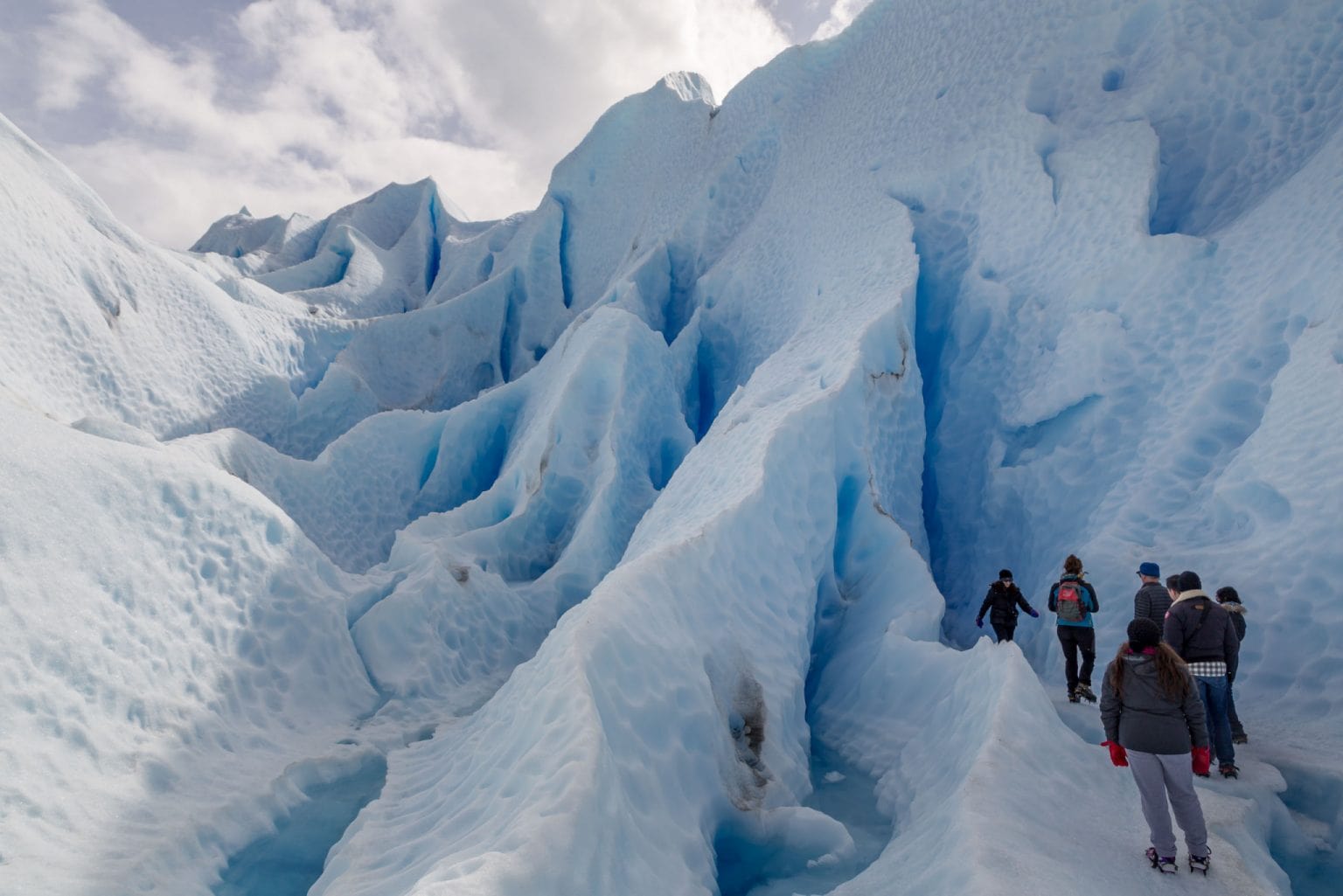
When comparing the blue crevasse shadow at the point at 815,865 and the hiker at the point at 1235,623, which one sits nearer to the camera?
the blue crevasse shadow at the point at 815,865

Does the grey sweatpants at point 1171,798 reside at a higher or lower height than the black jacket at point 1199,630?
lower

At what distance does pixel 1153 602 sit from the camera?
14.7ft

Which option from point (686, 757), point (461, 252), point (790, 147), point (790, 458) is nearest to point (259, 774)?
point (686, 757)

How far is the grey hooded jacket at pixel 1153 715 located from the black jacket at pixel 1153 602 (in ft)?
5.19

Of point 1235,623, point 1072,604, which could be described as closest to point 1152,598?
point 1235,623

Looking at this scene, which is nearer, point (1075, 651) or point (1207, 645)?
point (1207, 645)

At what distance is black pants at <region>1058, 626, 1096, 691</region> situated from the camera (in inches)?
205

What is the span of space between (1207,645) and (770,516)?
113 inches

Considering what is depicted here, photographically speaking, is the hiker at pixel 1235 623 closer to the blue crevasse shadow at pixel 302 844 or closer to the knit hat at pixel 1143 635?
the knit hat at pixel 1143 635

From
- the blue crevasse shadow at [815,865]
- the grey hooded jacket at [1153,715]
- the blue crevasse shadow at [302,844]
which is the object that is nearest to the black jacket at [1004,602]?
the blue crevasse shadow at [815,865]

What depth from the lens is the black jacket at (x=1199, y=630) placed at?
3.87 m

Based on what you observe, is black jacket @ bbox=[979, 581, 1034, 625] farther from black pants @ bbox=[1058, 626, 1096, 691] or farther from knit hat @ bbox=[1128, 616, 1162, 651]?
knit hat @ bbox=[1128, 616, 1162, 651]

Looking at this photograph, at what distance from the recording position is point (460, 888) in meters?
2.62

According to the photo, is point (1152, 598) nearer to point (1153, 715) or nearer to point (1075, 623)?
point (1075, 623)
